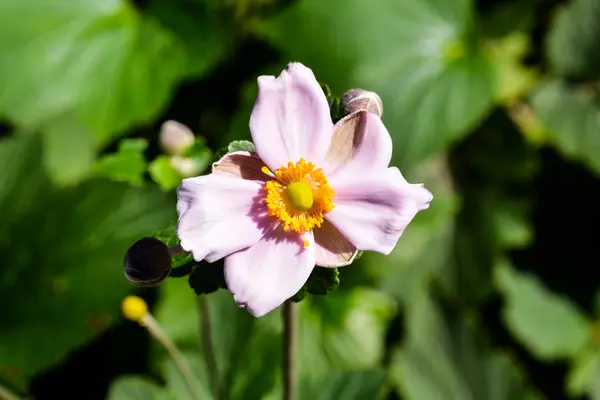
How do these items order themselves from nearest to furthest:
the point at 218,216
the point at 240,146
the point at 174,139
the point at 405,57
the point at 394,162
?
the point at 218,216 → the point at 240,146 → the point at 174,139 → the point at 394,162 → the point at 405,57

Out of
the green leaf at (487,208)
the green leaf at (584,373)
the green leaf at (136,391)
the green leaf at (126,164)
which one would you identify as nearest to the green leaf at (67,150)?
the green leaf at (136,391)

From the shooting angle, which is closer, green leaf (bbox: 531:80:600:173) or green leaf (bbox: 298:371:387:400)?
green leaf (bbox: 298:371:387:400)

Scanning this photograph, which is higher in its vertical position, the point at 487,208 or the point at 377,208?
the point at 377,208

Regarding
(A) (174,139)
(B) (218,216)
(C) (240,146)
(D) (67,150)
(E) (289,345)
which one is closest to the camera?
(B) (218,216)

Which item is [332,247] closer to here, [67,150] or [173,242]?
[173,242]

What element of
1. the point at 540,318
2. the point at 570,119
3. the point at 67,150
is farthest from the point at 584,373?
the point at 67,150

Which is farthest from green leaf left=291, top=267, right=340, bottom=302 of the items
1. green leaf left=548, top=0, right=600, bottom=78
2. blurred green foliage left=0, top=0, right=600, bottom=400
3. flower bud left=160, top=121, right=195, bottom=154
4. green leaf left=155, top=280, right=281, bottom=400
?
green leaf left=548, top=0, right=600, bottom=78

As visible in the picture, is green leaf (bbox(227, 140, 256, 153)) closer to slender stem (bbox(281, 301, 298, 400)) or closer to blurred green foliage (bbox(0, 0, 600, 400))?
slender stem (bbox(281, 301, 298, 400))

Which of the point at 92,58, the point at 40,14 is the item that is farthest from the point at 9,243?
the point at 40,14

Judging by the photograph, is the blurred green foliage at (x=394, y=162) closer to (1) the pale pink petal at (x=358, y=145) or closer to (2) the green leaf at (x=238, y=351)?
(2) the green leaf at (x=238, y=351)
